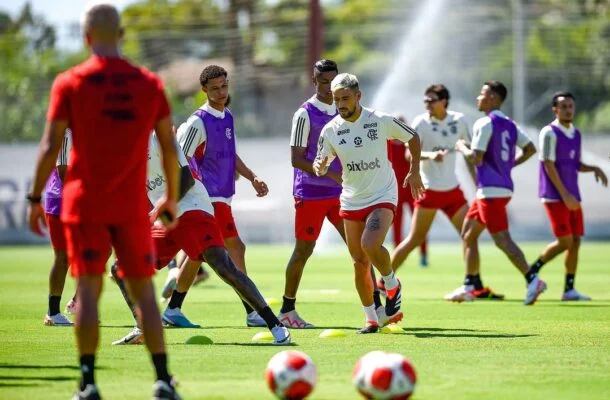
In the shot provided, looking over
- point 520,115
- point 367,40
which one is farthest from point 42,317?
point 367,40

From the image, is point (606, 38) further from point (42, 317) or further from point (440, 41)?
point (42, 317)

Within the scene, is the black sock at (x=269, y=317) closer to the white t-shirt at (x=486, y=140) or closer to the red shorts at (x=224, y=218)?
the red shorts at (x=224, y=218)

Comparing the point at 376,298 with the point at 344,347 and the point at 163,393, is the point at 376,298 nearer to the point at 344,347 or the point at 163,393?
→ the point at 344,347

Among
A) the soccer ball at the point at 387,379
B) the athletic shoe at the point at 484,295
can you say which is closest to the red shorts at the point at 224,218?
the athletic shoe at the point at 484,295

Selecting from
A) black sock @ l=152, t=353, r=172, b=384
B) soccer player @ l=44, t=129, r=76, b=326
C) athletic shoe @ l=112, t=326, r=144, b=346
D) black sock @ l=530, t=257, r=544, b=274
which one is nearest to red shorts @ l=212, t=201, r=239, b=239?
soccer player @ l=44, t=129, r=76, b=326

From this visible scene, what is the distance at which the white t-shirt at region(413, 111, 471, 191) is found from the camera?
17.4m

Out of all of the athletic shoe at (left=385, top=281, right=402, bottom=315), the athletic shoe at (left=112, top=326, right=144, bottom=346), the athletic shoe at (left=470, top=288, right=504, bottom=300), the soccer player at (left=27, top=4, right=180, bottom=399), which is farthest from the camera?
the athletic shoe at (left=470, top=288, right=504, bottom=300)

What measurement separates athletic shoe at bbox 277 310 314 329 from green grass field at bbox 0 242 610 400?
0.20m

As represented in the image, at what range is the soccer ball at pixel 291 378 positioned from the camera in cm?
780

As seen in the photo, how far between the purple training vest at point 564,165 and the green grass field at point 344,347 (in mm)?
1315

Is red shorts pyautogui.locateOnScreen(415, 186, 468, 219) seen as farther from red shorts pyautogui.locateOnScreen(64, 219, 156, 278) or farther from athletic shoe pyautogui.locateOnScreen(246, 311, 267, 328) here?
red shorts pyautogui.locateOnScreen(64, 219, 156, 278)

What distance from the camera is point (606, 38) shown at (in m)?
53.2

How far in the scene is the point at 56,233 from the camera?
1393cm

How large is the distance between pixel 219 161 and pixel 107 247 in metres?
5.45
